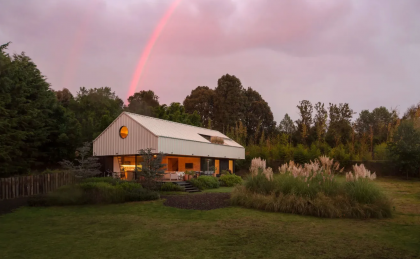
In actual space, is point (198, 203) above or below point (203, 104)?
below

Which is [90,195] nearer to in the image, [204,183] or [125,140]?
[204,183]

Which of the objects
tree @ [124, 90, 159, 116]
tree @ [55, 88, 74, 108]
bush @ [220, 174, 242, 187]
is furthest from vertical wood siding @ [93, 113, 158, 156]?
tree @ [124, 90, 159, 116]

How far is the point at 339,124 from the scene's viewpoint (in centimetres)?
3828

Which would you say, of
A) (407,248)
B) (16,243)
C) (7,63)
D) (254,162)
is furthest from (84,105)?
(407,248)

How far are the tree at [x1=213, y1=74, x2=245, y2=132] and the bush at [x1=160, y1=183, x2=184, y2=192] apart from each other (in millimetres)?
30688

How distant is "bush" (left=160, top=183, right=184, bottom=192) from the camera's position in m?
18.5

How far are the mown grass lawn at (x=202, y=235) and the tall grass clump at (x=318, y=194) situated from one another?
0.51 metres

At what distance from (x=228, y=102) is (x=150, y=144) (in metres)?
28.6

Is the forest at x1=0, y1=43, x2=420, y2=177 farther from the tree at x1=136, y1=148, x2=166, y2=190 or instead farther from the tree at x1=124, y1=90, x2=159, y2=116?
the tree at x1=136, y1=148, x2=166, y2=190

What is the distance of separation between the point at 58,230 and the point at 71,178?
10.6 meters

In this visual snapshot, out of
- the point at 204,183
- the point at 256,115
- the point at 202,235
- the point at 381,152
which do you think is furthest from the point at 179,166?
the point at 256,115

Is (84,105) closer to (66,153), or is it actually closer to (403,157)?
(66,153)

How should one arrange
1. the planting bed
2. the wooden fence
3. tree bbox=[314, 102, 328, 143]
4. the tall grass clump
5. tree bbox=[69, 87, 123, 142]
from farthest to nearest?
tree bbox=[69, 87, 123, 142], tree bbox=[314, 102, 328, 143], the wooden fence, the planting bed, the tall grass clump

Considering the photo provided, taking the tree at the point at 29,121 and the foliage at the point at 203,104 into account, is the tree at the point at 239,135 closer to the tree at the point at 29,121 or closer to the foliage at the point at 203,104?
the foliage at the point at 203,104
